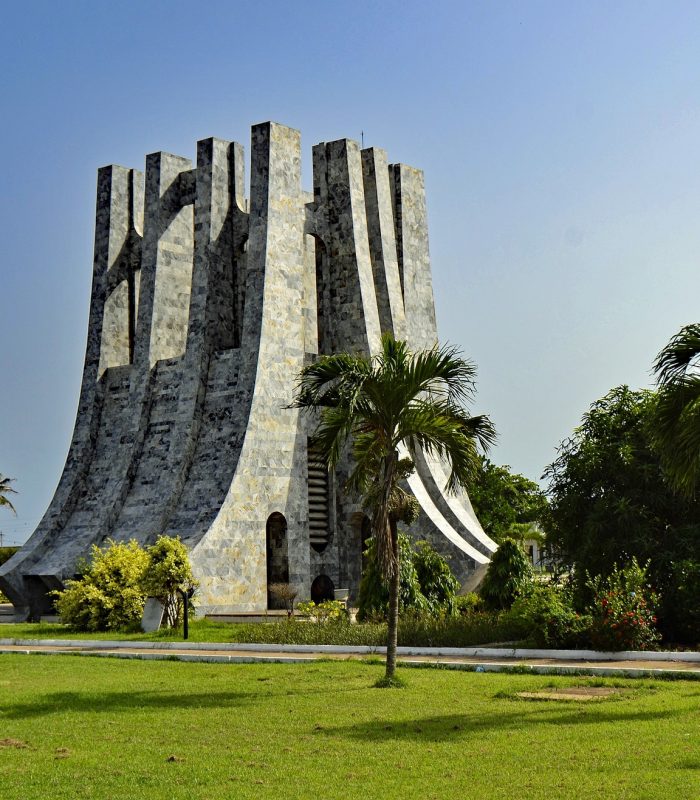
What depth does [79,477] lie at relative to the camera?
1299 inches

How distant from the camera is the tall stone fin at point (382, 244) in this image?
34188mm

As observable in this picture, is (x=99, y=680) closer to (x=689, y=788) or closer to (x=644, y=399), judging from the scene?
(x=689, y=788)

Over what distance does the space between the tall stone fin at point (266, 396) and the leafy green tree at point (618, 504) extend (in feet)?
28.5

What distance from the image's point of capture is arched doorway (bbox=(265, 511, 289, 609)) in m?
30.4

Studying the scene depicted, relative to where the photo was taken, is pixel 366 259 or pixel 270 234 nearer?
pixel 270 234

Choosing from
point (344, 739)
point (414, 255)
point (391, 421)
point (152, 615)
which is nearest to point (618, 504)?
point (391, 421)

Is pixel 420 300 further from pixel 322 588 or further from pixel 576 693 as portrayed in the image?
pixel 576 693

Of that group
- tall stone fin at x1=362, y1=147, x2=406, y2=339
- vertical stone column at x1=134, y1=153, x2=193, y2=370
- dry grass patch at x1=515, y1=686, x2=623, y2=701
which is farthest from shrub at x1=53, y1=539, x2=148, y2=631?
dry grass patch at x1=515, y1=686, x2=623, y2=701

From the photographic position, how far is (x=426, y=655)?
1816 cm

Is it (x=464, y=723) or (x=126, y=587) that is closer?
(x=464, y=723)

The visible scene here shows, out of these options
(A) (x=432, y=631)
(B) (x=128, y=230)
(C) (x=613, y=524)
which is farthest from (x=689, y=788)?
(B) (x=128, y=230)

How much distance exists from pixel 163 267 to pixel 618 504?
16.5m

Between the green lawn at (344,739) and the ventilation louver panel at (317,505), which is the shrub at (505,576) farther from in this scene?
the green lawn at (344,739)

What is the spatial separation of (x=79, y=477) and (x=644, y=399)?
55.7ft
